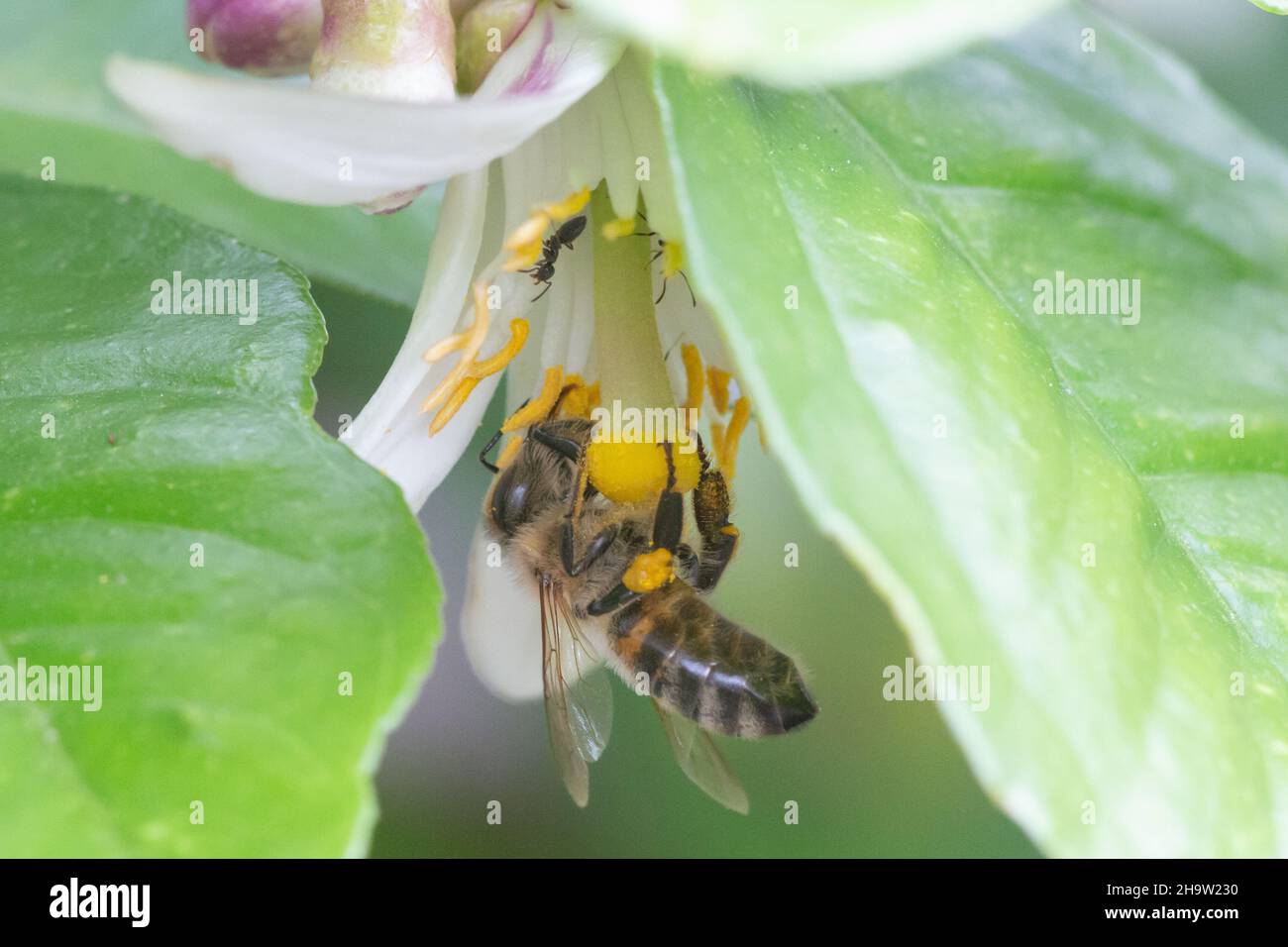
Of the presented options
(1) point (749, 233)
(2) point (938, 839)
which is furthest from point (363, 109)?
(2) point (938, 839)

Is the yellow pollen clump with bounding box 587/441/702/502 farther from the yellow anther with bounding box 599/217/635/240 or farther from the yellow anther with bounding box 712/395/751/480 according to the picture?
the yellow anther with bounding box 599/217/635/240

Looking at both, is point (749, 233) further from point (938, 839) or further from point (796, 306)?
point (938, 839)

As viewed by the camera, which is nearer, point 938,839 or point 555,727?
point 555,727

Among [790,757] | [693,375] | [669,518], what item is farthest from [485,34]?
[790,757]

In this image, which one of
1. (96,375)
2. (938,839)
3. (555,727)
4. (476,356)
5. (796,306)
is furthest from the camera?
(938,839)

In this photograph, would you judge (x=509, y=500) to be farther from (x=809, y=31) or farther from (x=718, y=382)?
(x=809, y=31)

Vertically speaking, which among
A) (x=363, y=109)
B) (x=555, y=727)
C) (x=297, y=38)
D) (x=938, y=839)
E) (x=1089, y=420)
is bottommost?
(x=938, y=839)
